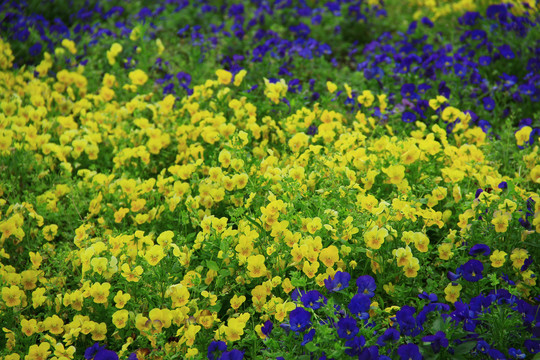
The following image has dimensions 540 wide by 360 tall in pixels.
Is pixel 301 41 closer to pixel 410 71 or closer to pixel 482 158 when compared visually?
pixel 410 71

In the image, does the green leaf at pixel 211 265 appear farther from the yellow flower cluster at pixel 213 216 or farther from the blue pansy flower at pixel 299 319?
the blue pansy flower at pixel 299 319

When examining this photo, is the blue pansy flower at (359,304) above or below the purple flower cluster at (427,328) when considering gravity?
above

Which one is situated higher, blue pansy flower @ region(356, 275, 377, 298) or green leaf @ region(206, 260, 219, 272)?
green leaf @ region(206, 260, 219, 272)

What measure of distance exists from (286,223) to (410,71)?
251 centimetres

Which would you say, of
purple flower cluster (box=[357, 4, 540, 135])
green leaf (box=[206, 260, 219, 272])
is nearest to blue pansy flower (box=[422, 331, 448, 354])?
green leaf (box=[206, 260, 219, 272])

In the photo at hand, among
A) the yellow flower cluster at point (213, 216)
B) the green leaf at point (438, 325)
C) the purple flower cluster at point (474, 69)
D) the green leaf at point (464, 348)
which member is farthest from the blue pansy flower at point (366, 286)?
the purple flower cluster at point (474, 69)

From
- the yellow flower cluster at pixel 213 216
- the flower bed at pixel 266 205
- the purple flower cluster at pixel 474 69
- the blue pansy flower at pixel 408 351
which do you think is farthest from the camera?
the purple flower cluster at pixel 474 69

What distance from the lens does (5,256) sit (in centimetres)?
262

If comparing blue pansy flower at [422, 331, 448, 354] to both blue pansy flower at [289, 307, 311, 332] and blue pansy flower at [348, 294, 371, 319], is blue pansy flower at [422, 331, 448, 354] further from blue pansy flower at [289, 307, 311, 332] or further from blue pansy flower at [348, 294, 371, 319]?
blue pansy flower at [289, 307, 311, 332]

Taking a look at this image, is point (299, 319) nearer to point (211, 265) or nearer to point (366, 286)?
point (366, 286)

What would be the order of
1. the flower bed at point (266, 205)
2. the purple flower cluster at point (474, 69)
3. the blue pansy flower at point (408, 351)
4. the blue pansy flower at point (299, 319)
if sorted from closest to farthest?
the blue pansy flower at point (408, 351)
the blue pansy flower at point (299, 319)
the flower bed at point (266, 205)
the purple flower cluster at point (474, 69)

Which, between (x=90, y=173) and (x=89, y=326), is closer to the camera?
(x=89, y=326)

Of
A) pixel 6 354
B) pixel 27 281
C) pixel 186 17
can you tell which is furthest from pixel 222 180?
pixel 186 17

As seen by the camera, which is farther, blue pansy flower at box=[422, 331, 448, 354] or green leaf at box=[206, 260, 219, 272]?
green leaf at box=[206, 260, 219, 272]
